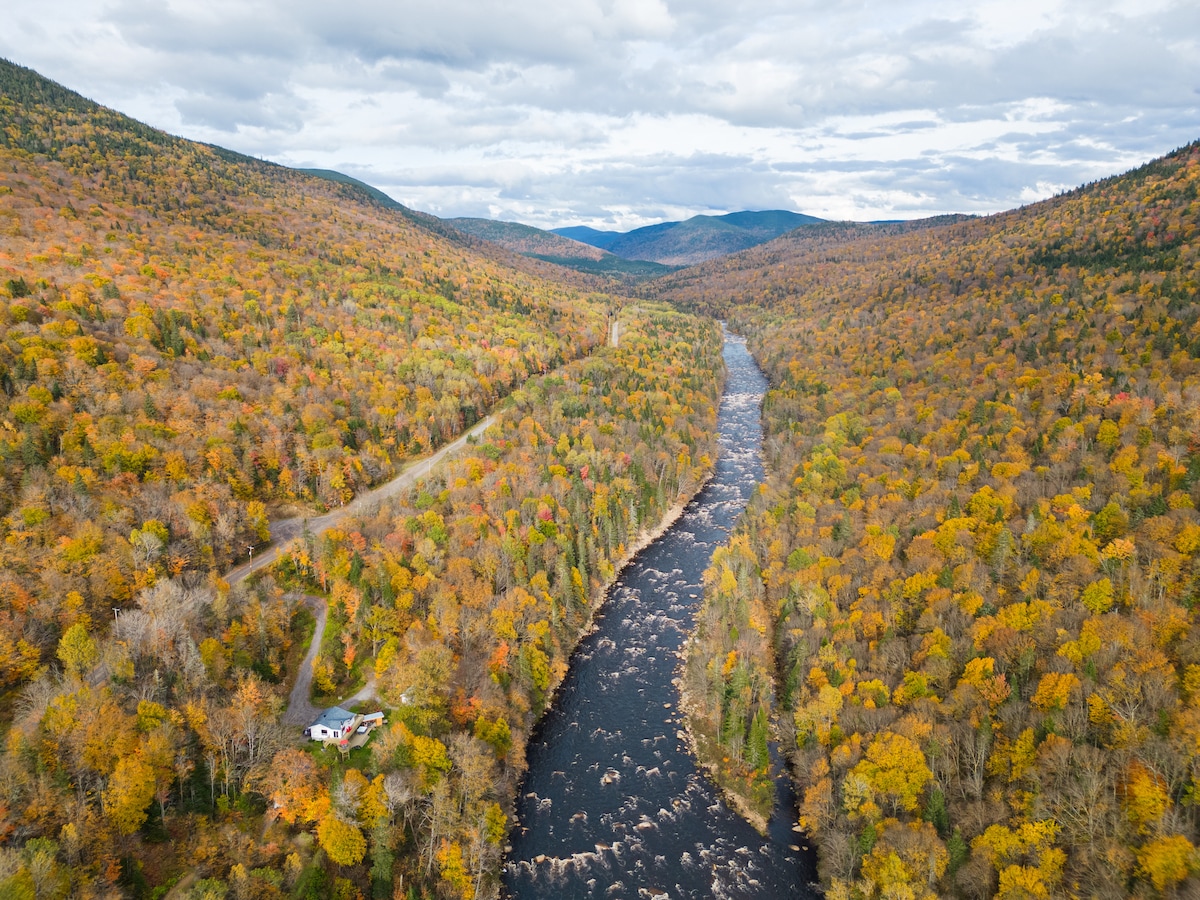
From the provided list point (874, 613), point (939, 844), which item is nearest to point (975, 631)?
point (874, 613)

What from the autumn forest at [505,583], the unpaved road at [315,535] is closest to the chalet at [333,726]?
the autumn forest at [505,583]

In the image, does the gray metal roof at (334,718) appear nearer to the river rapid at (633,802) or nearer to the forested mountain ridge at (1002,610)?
the river rapid at (633,802)

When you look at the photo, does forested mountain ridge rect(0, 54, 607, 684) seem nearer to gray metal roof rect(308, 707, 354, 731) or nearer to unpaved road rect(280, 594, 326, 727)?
unpaved road rect(280, 594, 326, 727)

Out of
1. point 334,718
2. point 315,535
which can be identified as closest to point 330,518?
point 315,535

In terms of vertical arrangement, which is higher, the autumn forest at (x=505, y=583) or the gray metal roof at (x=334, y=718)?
the autumn forest at (x=505, y=583)

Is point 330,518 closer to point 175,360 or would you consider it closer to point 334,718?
point 175,360

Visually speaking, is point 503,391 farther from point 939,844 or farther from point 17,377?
point 939,844

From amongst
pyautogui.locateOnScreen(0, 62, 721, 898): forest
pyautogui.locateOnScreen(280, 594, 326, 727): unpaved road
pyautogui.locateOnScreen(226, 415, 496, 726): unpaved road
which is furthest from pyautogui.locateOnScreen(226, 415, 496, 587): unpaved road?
pyautogui.locateOnScreen(280, 594, 326, 727): unpaved road
